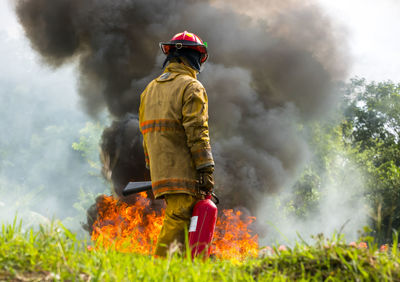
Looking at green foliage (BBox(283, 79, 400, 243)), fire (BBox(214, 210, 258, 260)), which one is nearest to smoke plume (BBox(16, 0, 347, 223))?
fire (BBox(214, 210, 258, 260))

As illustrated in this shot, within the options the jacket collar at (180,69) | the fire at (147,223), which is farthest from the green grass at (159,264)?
the fire at (147,223)

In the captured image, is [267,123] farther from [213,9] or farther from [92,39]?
[92,39]

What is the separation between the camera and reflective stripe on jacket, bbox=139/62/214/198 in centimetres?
339

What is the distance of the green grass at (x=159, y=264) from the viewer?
1776 millimetres

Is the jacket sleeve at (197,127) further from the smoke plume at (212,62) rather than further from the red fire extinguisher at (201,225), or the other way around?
the smoke plume at (212,62)

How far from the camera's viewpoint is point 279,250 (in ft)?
7.53

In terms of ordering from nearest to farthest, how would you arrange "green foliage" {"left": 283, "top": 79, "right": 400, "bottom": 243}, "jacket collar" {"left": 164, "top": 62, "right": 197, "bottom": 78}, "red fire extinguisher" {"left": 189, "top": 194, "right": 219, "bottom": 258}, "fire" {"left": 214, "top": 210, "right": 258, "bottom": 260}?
"red fire extinguisher" {"left": 189, "top": 194, "right": 219, "bottom": 258} → "jacket collar" {"left": 164, "top": 62, "right": 197, "bottom": 78} → "fire" {"left": 214, "top": 210, "right": 258, "bottom": 260} → "green foliage" {"left": 283, "top": 79, "right": 400, "bottom": 243}

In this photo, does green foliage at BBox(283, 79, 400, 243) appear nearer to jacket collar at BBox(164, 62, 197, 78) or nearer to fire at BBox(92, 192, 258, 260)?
fire at BBox(92, 192, 258, 260)

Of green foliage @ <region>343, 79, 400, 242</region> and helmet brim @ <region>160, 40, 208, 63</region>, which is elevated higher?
green foliage @ <region>343, 79, 400, 242</region>

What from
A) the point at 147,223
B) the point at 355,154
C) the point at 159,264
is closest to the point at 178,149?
the point at 159,264

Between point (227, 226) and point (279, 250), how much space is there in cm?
616

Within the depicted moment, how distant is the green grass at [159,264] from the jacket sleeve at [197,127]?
1175 millimetres

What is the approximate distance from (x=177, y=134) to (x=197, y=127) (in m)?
0.24

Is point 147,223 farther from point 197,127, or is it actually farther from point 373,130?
point 373,130
